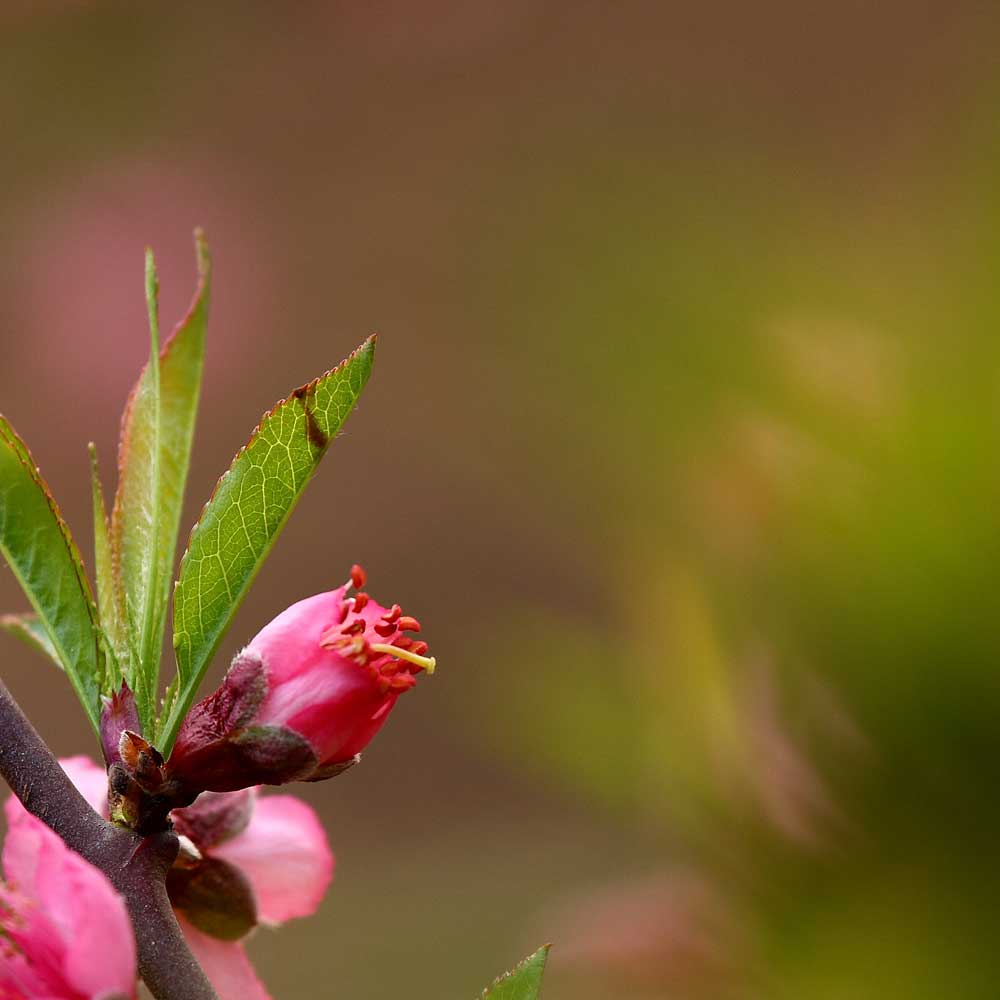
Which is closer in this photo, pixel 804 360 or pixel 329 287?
pixel 804 360

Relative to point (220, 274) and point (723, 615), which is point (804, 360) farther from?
point (220, 274)

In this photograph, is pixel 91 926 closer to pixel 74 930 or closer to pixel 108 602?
pixel 74 930

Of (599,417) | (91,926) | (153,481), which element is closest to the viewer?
(91,926)

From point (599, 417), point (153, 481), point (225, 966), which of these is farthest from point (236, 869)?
point (599, 417)

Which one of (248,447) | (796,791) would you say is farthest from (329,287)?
(248,447)

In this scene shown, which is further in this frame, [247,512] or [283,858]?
[283,858]
